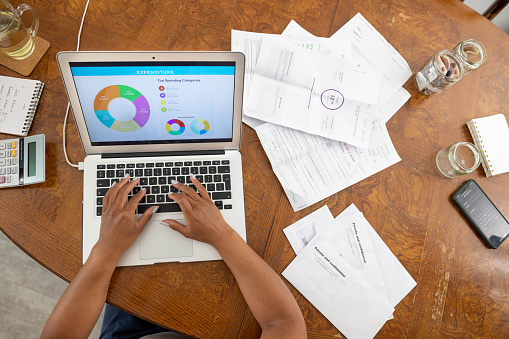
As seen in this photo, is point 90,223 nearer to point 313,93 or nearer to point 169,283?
point 169,283

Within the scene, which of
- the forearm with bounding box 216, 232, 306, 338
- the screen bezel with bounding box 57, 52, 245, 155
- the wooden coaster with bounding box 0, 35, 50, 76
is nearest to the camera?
the screen bezel with bounding box 57, 52, 245, 155

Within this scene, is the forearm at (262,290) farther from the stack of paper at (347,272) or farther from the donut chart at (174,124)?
the donut chart at (174,124)

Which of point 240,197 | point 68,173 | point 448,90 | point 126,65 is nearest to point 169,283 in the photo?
point 240,197

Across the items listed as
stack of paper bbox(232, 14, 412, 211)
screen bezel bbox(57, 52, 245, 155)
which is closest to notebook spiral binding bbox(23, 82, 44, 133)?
screen bezel bbox(57, 52, 245, 155)

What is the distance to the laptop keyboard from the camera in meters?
0.84

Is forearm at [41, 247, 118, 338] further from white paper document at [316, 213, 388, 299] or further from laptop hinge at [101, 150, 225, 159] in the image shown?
white paper document at [316, 213, 388, 299]

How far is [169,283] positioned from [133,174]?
0.91 ft

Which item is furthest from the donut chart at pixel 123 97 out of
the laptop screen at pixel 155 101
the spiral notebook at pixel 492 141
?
the spiral notebook at pixel 492 141

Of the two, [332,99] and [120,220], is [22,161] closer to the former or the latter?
[120,220]

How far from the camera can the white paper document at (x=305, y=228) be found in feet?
2.91

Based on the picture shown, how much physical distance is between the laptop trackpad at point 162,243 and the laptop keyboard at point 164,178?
5 centimetres

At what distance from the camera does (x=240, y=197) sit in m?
0.88

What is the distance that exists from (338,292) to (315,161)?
1.11ft

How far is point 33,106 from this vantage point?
89 centimetres
